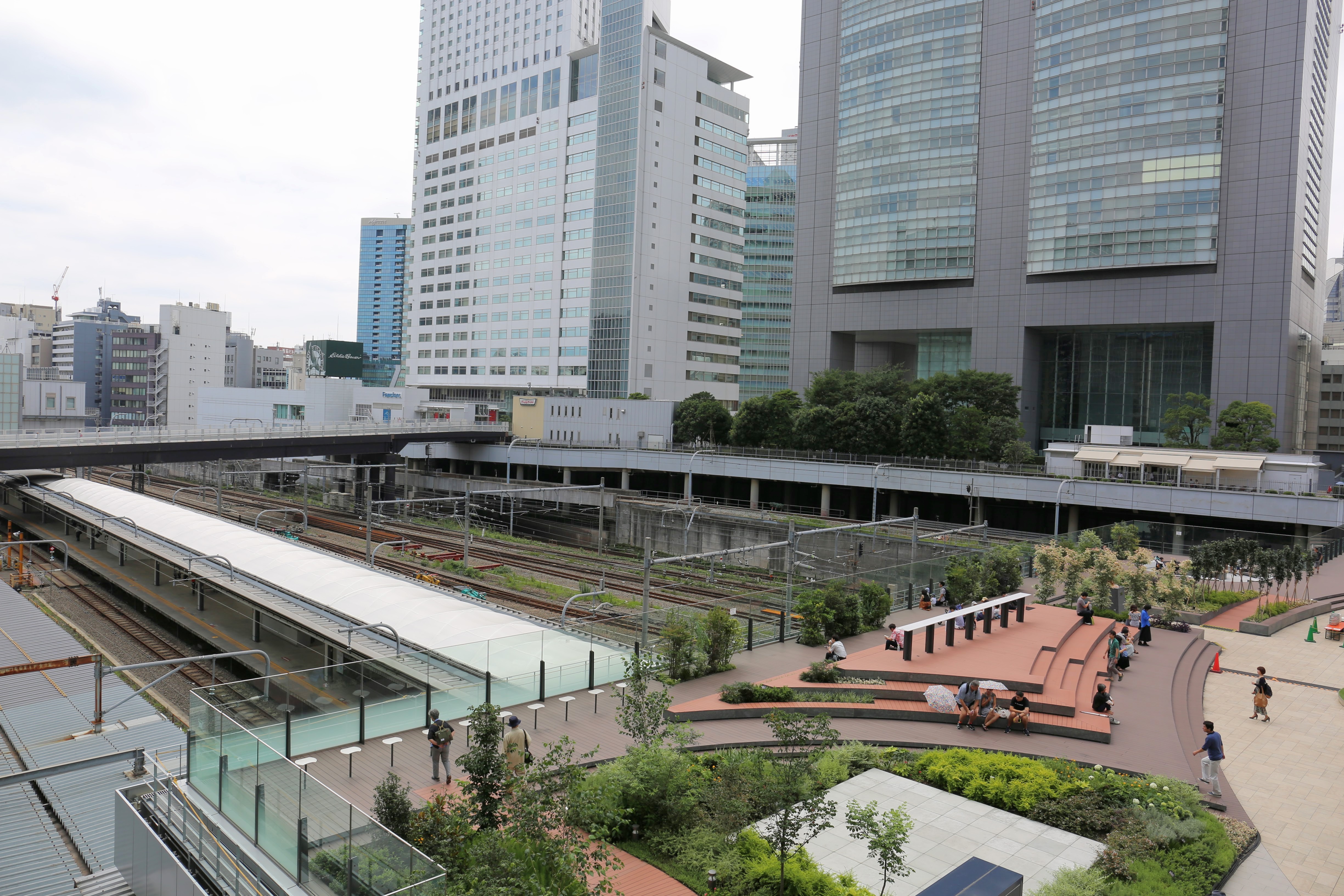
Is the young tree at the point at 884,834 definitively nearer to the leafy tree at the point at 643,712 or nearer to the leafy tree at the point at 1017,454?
the leafy tree at the point at 643,712

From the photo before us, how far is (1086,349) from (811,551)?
158ft

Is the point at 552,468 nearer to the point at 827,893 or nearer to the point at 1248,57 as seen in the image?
the point at 1248,57

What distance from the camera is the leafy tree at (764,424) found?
73.9 m

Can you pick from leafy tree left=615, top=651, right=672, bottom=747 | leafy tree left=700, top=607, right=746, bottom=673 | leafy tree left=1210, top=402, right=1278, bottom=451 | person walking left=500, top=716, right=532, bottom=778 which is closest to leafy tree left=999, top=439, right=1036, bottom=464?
leafy tree left=1210, top=402, right=1278, bottom=451

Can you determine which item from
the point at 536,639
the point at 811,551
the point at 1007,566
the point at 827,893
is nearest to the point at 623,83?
the point at 811,551

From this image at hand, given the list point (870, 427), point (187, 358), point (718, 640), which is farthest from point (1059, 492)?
point (187, 358)

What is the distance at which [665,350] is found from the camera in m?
101

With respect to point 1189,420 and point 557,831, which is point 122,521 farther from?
point 1189,420

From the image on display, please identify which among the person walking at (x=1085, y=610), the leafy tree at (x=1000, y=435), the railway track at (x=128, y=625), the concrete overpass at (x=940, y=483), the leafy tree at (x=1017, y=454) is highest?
the leafy tree at (x=1000, y=435)

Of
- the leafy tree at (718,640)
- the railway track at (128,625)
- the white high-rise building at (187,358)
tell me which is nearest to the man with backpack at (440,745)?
the railway track at (128,625)

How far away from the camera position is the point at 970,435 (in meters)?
66.1

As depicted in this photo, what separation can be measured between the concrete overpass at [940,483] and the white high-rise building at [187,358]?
271ft

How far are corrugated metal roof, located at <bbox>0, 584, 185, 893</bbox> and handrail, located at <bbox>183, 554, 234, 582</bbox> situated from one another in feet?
13.1

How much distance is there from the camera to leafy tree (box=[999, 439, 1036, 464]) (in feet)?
205
